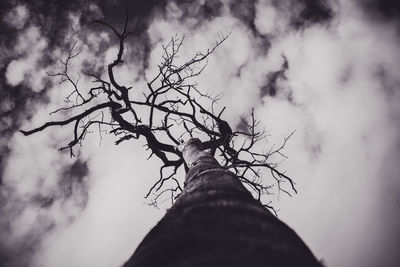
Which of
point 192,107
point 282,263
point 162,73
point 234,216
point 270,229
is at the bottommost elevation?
point 282,263

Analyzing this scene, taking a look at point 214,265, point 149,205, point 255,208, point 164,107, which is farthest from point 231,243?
point 149,205

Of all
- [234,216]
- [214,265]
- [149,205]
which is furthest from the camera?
[149,205]

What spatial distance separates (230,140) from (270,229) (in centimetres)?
437

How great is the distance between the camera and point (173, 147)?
486 cm

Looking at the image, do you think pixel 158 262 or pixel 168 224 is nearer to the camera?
pixel 158 262

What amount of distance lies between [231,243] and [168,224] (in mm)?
361

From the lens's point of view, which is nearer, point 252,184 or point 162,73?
point 162,73

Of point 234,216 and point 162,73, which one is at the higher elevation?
point 162,73

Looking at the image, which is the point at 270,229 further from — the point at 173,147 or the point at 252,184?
the point at 252,184

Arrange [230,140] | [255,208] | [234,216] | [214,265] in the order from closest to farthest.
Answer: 1. [214,265]
2. [234,216]
3. [255,208]
4. [230,140]

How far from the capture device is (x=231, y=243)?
770mm

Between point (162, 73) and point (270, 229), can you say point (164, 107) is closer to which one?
point (162, 73)

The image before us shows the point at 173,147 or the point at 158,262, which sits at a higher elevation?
the point at 173,147

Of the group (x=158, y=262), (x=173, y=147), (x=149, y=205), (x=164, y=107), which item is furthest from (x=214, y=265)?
(x=149, y=205)
